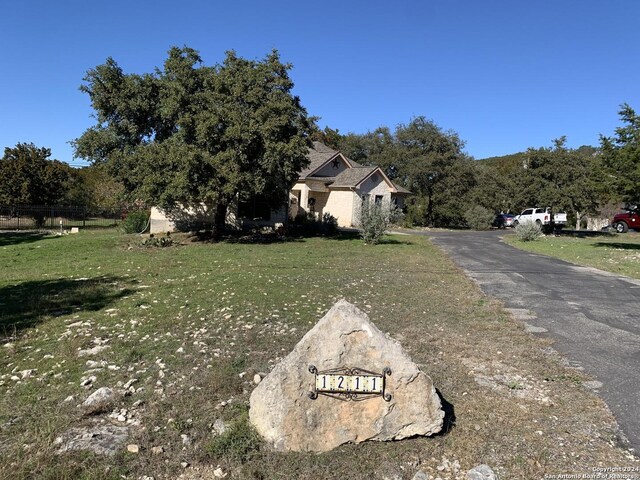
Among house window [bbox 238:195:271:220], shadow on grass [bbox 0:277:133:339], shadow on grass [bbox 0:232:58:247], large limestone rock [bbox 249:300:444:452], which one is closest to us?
large limestone rock [bbox 249:300:444:452]

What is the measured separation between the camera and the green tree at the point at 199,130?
17.9 m

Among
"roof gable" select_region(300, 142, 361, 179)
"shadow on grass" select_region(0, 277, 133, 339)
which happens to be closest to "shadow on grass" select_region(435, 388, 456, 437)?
Result: "shadow on grass" select_region(0, 277, 133, 339)

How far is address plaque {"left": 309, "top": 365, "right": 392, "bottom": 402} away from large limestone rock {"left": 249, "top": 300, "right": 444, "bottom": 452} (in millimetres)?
35

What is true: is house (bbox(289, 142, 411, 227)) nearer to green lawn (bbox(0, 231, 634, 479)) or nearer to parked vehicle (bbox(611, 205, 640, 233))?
parked vehicle (bbox(611, 205, 640, 233))

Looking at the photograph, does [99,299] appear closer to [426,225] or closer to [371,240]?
[371,240]

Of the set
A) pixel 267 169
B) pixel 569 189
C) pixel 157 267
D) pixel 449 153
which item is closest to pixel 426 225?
pixel 449 153

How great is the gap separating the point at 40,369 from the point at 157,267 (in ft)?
26.3

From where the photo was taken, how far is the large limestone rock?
3.65m

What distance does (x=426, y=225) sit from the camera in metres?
41.1

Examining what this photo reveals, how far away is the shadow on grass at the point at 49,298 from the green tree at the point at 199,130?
24.9 ft

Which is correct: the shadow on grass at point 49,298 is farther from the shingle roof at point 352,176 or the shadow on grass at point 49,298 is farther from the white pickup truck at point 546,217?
the white pickup truck at point 546,217

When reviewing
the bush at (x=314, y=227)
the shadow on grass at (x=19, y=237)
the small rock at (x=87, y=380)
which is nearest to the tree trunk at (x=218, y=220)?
the bush at (x=314, y=227)

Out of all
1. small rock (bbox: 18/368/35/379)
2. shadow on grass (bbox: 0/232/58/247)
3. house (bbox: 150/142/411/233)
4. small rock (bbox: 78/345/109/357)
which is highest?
house (bbox: 150/142/411/233)

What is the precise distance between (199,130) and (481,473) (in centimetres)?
1698
